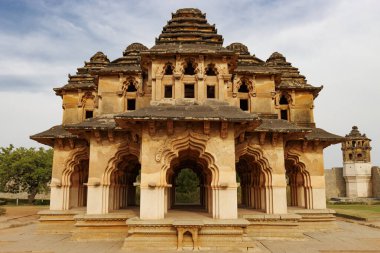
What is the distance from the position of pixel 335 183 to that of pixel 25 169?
152 ft

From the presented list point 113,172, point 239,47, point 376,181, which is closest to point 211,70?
point 239,47

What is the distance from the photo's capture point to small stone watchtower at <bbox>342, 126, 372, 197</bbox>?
49.8 m

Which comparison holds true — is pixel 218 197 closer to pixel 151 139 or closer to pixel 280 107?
pixel 151 139

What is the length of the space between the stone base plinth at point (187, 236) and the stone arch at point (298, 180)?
767 cm

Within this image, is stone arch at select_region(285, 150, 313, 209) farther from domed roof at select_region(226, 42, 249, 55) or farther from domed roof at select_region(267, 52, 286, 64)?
domed roof at select_region(267, 52, 286, 64)

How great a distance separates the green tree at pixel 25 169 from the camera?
39.3 meters

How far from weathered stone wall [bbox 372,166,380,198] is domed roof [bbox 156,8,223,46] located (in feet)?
144

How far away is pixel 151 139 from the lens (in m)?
12.2

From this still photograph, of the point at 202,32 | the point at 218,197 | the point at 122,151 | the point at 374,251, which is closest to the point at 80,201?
the point at 122,151

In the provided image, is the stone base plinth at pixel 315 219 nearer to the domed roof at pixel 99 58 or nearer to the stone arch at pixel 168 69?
the stone arch at pixel 168 69

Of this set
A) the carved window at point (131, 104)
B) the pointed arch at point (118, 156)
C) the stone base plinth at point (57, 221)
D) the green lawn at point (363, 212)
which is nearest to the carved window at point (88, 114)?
the carved window at point (131, 104)

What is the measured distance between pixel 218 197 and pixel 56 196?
10346 millimetres


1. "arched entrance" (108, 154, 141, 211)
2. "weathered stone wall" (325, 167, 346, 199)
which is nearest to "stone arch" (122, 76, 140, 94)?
"arched entrance" (108, 154, 141, 211)

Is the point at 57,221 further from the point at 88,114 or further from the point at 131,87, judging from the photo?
the point at 131,87
